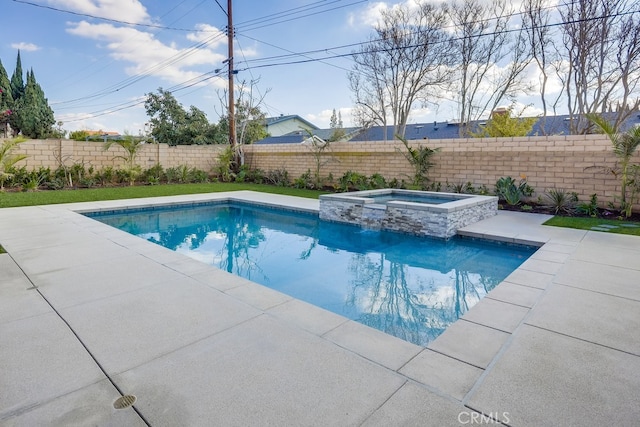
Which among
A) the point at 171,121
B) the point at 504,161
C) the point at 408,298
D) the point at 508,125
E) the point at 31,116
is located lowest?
the point at 408,298

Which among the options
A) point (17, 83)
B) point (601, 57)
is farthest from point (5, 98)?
point (601, 57)

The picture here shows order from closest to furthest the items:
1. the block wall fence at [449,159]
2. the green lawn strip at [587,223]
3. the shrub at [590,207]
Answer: the green lawn strip at [587,223] → the shrub at [590,207] → the block wall fence at [449,159]

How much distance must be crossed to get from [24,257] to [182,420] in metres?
4.46

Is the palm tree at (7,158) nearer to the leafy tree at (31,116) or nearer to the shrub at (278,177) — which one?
the shrub at (278,177)

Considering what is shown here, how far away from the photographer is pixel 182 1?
16984 mm

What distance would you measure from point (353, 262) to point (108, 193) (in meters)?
9.56

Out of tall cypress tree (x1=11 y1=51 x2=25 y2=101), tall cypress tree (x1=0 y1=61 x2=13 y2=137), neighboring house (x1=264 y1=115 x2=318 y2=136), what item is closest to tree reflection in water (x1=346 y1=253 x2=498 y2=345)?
tall cypress tree (x1=0 y1=61 x2=13 y2=137)

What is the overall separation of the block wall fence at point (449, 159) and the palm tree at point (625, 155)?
286 mm

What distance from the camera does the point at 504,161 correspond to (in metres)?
10.4

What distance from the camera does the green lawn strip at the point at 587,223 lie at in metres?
6.94

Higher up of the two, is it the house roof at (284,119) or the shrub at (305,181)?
the house roof at (284,119)

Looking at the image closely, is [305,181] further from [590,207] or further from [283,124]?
[283,124]

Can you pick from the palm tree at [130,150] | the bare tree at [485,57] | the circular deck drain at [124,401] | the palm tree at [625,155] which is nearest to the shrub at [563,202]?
the palm tree at [625,155]

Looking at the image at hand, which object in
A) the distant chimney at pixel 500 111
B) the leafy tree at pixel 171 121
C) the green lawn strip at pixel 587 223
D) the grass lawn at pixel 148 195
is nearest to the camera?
the green lawn strip at pixel 587 223
